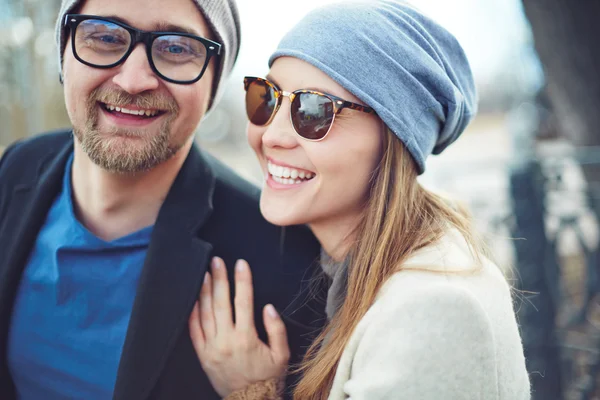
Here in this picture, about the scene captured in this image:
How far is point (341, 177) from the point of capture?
1.85 metres

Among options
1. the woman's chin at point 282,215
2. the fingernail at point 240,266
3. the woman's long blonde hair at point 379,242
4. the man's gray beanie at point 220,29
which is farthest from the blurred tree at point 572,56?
the fingernail at point 240,266

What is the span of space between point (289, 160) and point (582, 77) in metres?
3.46

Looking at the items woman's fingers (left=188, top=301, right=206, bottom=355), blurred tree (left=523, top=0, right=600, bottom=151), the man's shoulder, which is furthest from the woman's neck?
blurred tree (left=523, top=0, right=600, bottom=151)

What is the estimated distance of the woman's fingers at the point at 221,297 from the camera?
6.64 feet

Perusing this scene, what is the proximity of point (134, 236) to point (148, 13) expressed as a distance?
0.95 metres

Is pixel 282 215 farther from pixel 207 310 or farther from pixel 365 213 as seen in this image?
pixel 207 310

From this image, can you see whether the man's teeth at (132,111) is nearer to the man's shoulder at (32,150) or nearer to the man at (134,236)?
the man at (134,236)

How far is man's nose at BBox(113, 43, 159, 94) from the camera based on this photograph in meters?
2.01

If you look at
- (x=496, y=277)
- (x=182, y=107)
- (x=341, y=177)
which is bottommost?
(x=496, y=277)

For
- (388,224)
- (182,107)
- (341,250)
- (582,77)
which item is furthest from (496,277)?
(582,77)

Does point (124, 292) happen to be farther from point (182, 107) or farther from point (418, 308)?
point (418, 308)

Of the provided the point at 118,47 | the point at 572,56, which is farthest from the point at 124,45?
the point at 572,56

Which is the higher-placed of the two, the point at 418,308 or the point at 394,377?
the point at 418,308

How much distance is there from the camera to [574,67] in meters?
4.24
